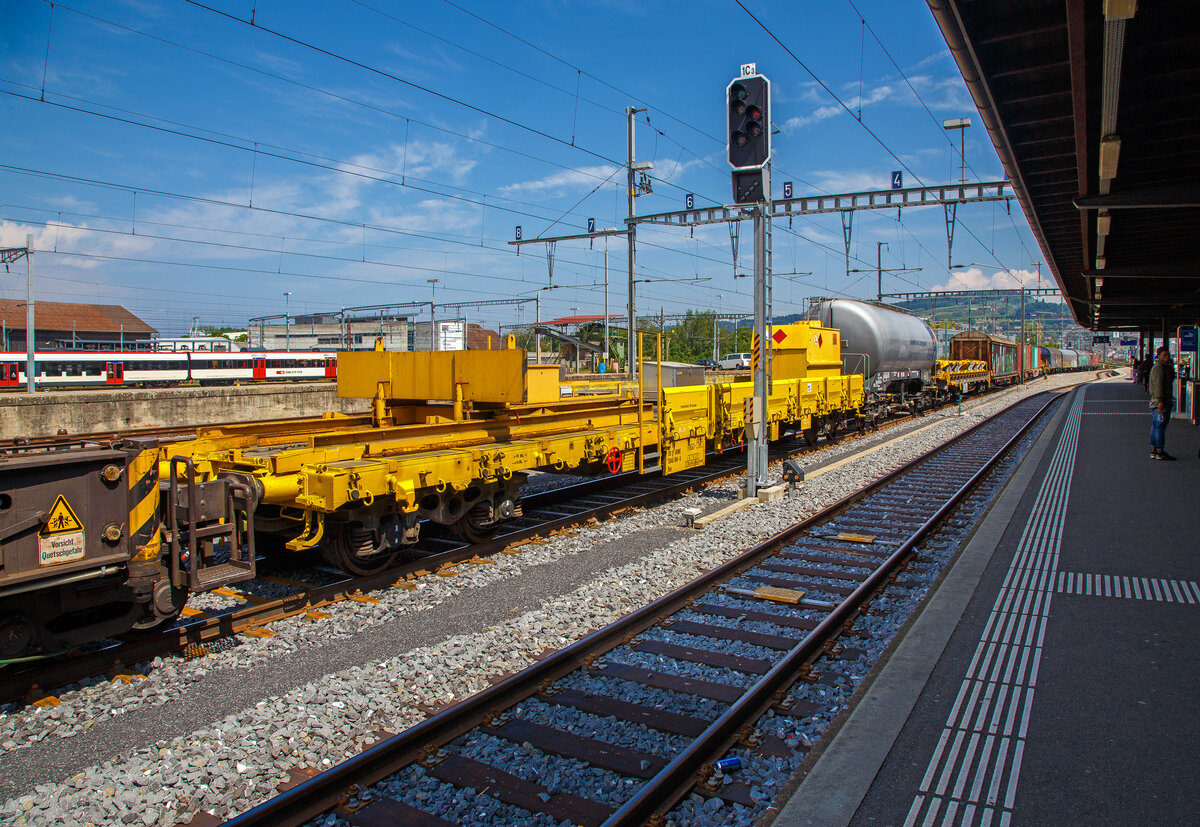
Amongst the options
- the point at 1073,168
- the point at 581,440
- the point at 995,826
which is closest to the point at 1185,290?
the point at 1073,168

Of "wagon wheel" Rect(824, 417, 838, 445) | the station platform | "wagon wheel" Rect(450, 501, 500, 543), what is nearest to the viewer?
the station platform

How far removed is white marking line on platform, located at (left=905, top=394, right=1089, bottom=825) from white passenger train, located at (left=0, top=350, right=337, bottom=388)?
82.9 ft

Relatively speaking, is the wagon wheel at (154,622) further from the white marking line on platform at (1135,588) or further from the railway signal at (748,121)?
the railway signal at (748,121)

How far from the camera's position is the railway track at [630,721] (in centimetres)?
335

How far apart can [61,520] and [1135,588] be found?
7731 millimetres

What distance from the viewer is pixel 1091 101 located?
7.72 metres

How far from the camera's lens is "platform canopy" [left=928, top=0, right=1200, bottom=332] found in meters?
6.06

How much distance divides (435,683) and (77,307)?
6384cm

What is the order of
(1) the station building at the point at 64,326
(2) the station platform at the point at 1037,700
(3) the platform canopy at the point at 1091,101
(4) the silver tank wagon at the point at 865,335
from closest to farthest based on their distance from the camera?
(2) the station platform at the point at 1037,700 → (3) the platform canopy at the point at 1091,101 → (4) the silver tank wagon at the point at 865,335 → (1) the station building at the point at 64,326

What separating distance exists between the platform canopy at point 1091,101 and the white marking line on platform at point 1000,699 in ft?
13.4

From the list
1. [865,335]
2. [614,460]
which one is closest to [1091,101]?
[614,460]

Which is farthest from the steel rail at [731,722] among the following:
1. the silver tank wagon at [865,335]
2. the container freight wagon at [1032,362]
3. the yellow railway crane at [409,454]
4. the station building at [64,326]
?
the container freight wagon at [1032,362]

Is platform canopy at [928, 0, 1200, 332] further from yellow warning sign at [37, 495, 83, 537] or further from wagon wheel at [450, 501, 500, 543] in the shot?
yellow warning sign at [37, 495, 83, 537]

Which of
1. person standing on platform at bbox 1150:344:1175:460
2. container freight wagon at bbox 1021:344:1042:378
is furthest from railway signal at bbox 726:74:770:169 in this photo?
container freight wagon at bbox 1021:344:1042:378
